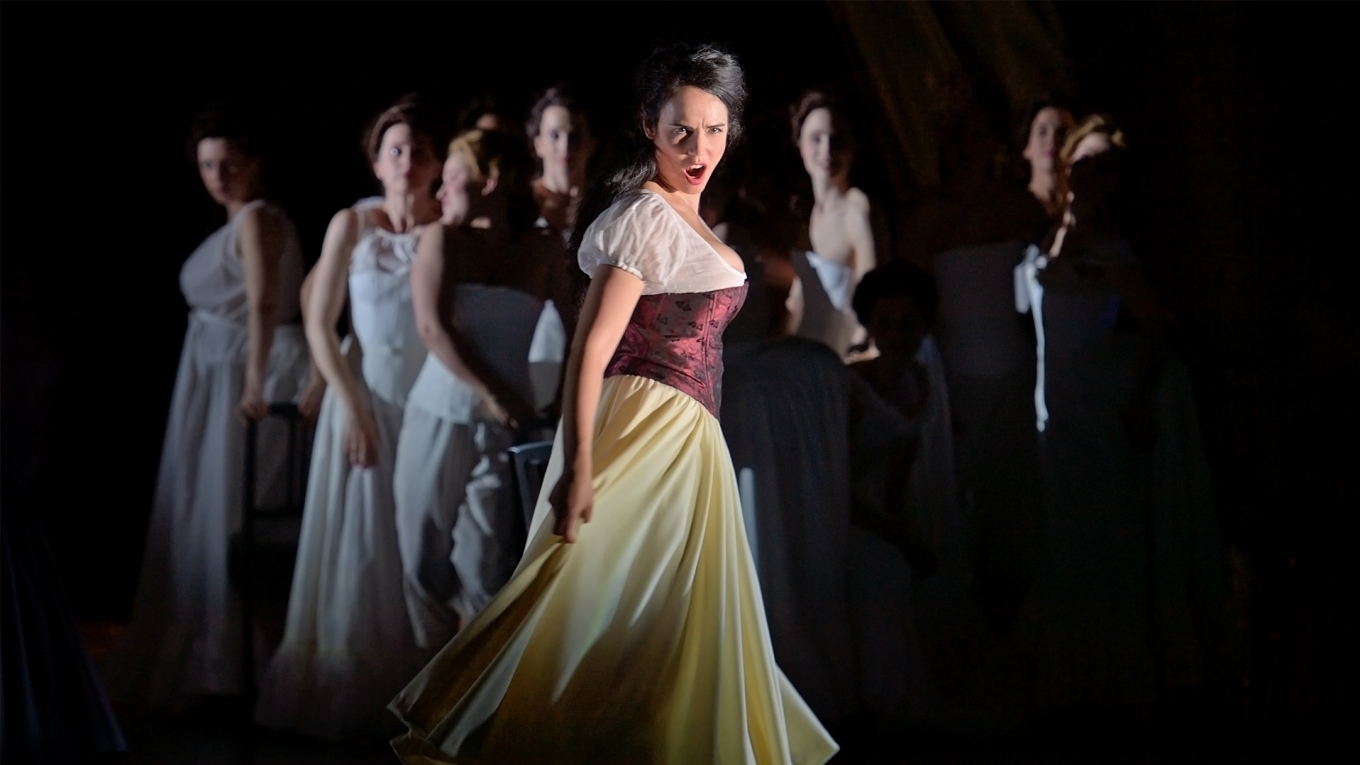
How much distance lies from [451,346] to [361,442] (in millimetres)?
377

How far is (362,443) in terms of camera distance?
3.57m

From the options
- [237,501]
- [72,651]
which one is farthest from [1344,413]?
[72,651]

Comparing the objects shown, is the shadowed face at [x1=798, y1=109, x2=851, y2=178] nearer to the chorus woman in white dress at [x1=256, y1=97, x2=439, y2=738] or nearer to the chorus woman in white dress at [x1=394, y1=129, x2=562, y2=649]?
the chorus woman in white dress at [x1=394, y1=129, x2=562, y2=649]

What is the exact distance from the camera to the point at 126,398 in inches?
147

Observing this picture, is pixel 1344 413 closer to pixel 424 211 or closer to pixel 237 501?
pixel 424 211

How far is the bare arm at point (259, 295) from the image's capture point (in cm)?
362

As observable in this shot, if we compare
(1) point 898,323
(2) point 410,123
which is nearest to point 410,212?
(2) point 410,123

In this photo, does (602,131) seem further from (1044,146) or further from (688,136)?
(688,136)

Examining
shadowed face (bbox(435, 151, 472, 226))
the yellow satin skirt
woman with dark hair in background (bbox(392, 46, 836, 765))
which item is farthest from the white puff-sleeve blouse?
shadowed face (bbox(435, 151, 472, 226))

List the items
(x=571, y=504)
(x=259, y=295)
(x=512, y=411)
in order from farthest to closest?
(x=259, y=295) < (x=512, y=411) < (x=571, y=504)

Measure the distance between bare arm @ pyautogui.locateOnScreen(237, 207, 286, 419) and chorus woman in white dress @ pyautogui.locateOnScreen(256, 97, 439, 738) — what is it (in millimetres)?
124

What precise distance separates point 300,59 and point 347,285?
0.70 metres

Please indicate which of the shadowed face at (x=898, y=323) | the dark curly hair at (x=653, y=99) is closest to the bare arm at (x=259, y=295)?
the dark curly hair at (x=653, y=99)

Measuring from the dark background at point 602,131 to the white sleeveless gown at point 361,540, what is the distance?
300 millimetres
